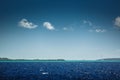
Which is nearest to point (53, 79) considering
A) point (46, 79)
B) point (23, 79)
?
point (46, 79)

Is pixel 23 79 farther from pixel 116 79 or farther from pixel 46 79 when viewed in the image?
pixel 116 79

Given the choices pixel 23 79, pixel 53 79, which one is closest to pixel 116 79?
pixel 53 79

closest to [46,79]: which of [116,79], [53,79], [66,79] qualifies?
[53,79]

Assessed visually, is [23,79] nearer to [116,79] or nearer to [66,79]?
[66,79]

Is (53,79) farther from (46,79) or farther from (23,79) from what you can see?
(23,79)

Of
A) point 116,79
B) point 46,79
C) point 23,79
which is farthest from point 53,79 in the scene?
point 116,79

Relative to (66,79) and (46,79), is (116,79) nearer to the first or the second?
(66,79)

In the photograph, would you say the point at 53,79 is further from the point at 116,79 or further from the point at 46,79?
the point at 116,79
